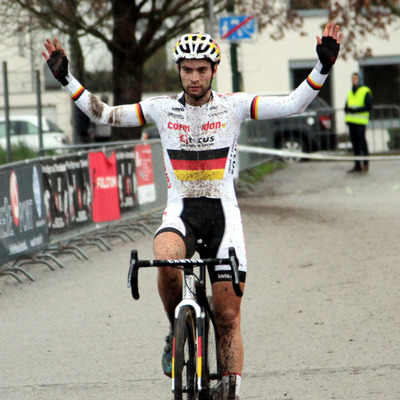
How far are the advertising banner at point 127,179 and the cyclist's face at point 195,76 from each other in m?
8.70

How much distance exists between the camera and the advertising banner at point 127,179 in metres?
14.2

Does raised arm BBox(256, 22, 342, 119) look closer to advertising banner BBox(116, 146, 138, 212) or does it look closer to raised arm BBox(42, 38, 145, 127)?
raised arm BBox(42, 38, 145, 127)

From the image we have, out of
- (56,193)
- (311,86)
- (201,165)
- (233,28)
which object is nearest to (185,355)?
(201,165)

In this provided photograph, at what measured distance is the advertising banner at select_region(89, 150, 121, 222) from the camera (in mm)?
13391

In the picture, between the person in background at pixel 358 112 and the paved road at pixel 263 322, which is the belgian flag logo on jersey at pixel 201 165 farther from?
the person in background at pixel 358 112

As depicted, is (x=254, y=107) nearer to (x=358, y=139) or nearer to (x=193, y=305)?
(x=193, y=305)

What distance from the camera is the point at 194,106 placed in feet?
18.5

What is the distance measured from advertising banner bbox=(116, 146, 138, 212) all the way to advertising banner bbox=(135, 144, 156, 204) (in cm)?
16

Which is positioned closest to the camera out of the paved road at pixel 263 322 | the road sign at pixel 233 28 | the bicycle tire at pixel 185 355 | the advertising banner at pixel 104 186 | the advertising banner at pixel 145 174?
the bicycle tire at pixel 185 355

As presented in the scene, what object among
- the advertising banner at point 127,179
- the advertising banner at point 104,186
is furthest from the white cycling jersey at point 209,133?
the advertising banner at point 127,179

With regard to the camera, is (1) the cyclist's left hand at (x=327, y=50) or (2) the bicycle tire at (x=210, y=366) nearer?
(2) the bicycle tire at (x=210, y=366)

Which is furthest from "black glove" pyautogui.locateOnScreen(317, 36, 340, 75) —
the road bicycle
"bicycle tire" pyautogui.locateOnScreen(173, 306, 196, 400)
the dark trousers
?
the dark trousers

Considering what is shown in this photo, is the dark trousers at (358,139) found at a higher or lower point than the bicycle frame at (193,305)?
higher

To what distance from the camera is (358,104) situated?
2147cm
